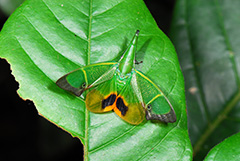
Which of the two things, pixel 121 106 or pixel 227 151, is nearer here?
pixel 227 151

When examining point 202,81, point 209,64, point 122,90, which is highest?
point 122,90

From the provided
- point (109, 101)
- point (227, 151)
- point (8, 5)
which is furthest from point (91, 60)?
point (8, 5)

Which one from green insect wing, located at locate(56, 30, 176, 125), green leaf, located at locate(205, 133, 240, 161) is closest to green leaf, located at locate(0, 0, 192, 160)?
green insect wing, located at locate(56, 30, 176, 125)

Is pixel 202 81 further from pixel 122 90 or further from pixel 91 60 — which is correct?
pixel 91 60

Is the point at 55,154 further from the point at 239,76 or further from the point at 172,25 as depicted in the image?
the point at 239,76

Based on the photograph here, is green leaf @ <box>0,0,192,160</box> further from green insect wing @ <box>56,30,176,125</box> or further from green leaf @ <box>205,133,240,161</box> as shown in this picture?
green leaf @ <box>205,133,240,161</box>

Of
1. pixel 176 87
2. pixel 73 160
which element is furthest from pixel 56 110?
pixel 73 160

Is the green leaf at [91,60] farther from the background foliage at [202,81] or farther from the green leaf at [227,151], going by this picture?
the background foliage at [202,81]
